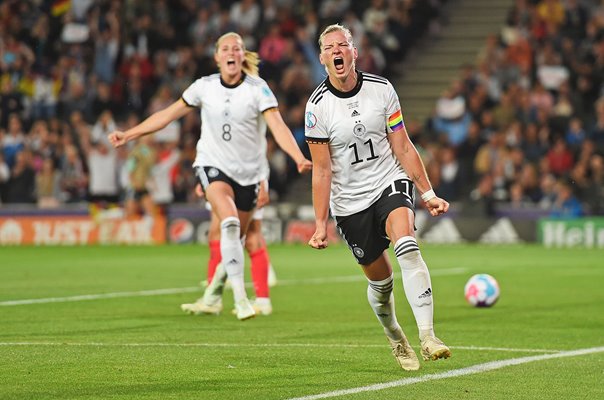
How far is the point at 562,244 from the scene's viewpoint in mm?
27172

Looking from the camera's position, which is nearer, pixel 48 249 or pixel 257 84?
pixel 257 84

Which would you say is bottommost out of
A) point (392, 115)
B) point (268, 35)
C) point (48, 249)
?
point (48, 249)

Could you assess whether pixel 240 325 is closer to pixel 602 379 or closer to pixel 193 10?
pixel 602 379

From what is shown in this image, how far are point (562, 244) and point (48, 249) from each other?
10.3 metres

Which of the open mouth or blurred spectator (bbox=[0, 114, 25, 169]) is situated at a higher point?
the open mouth

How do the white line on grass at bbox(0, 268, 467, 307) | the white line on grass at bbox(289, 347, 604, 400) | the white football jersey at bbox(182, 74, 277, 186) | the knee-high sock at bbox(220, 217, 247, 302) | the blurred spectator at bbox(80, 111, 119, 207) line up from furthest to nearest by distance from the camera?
the blurred spectator at bbox(80, 111, 119, 207) → the white line on grass at bbox(0, 268, 467, 307) → the white football jersey at bbox(182, 74, 277, 186) → the knee-high sock at bbox(220, 217, 247, 302) → the white line on grass at bbox(289, 347, 604, 400)

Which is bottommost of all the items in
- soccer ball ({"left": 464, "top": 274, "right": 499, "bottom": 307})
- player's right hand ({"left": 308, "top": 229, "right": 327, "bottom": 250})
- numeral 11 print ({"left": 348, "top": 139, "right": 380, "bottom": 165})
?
soccer ball ({"left": 464, "top": 274, "right": 499, "bottom": 307})

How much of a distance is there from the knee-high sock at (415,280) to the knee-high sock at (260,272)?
4.84 m

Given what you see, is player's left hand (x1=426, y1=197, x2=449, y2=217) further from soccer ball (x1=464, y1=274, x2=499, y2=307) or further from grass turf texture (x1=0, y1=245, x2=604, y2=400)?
soccer ball (x1=464, y1=274, x2=499, y2=307)

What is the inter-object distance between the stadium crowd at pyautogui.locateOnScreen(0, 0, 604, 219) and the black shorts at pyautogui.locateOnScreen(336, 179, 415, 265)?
17983 millimetres

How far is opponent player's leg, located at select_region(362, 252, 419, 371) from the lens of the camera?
9.34 meters

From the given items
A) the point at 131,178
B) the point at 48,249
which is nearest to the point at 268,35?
the point at 131,178

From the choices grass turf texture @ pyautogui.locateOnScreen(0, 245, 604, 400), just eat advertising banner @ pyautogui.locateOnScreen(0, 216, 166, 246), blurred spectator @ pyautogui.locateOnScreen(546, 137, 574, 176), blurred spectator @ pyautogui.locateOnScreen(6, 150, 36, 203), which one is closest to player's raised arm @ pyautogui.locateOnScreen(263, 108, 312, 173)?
grass turf texture @ pyautogui.locateOnScreen(0, 245, 604, 400)

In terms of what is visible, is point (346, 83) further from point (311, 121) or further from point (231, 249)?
point (231, 249)
